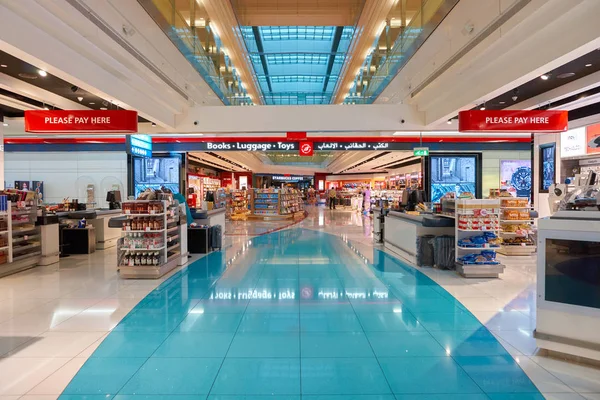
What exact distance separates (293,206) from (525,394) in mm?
19387

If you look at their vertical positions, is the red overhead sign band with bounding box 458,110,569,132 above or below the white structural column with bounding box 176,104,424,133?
below

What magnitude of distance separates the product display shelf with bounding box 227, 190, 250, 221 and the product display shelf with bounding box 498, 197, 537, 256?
1355 centimetres

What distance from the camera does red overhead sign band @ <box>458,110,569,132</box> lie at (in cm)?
710

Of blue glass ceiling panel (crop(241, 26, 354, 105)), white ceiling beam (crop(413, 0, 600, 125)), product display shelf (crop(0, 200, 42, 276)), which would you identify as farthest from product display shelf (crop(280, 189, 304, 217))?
product display shelf (crop(0, 200, 42, 276))

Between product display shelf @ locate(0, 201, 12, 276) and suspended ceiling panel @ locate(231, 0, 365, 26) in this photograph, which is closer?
product display shelf @ locate(0, 201, 12, 276)

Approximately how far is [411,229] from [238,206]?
14.6 m

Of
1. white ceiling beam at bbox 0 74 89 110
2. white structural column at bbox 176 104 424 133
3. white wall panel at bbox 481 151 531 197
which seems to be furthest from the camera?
white wall panel at bbox 481 151 531 197

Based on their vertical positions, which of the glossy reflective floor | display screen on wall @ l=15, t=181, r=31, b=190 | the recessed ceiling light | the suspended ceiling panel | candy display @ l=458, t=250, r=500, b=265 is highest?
the suspended ceiling panel

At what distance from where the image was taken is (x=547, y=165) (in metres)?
11.6

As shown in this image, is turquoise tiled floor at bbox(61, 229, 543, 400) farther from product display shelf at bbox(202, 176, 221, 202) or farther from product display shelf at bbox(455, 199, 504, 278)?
product display shelf at bbox(202, 176, 221, 202)

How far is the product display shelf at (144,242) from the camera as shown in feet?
20.6

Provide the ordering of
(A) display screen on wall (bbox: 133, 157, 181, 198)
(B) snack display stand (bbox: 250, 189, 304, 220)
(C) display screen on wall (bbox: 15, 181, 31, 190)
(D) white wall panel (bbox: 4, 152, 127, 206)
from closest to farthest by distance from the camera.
A: (C) display screen on wall (bbox: 15, 181, 31, 190), (D) white wall panel (bbox: 4, 152, 127, 206), (A) display screen on wall (bbox: 133, 157, 181, 198), (B) snack display stand (bbox: 250, 189, 304, 220)

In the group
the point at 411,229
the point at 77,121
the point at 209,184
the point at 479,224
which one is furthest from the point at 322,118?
the point at 209,184

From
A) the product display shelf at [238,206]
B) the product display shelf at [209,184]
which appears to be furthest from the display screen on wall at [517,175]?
the product display shelf at [209,184]
